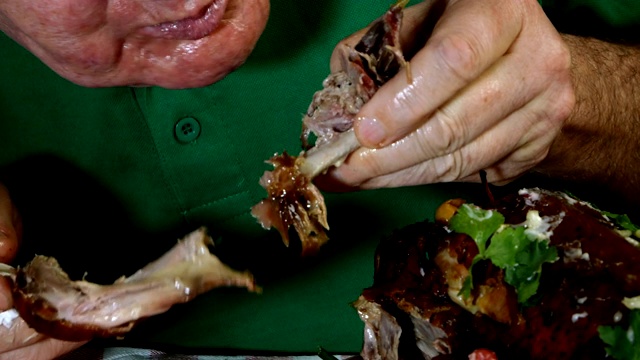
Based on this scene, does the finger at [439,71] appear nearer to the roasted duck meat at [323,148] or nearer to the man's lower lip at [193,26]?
the roasted duck meat at [323,148]

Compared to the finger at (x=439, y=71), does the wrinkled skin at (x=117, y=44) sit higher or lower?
higher

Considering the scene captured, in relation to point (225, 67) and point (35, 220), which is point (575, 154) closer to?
point (225, 67)

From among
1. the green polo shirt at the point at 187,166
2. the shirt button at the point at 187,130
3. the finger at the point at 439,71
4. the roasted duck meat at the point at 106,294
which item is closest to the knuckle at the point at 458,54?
the finger at the point at 439,71

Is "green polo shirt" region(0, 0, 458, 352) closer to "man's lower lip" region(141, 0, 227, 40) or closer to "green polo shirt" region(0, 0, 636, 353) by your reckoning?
"green polo shirt" region(0, 0, 636, 353)

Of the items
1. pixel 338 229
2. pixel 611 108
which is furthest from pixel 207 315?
pixel 611 108

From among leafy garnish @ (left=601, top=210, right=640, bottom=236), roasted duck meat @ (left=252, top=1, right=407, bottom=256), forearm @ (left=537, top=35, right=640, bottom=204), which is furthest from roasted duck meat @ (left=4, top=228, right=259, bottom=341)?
forearm @ (left=537, top=35, right=640, bottom=204)

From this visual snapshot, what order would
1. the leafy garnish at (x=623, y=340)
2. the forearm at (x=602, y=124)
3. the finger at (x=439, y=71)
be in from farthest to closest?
the forearm at (x=602, y=124) < the finger at (x=439, y=71) < the leafy garnish at (x=623, y=340)
